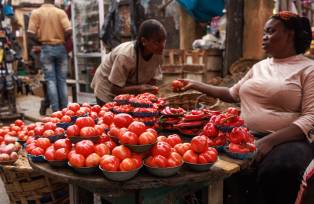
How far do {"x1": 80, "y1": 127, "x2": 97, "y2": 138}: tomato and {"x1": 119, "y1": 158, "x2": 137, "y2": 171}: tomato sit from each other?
1.18 feet

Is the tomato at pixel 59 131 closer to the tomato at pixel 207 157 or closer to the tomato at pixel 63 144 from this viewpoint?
the tomato at pixel 63 144

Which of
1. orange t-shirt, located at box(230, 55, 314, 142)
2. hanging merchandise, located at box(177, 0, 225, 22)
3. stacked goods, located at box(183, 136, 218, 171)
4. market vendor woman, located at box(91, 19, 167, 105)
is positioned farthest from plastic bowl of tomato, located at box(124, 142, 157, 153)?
hanging merchandise, located at box(177, 0, 225, 22)

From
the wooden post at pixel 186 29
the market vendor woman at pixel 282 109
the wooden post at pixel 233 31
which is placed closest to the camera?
the market vendor woman at pixel 282 109

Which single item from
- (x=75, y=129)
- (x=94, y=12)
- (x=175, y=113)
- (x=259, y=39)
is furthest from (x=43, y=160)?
(x=94, y=12)

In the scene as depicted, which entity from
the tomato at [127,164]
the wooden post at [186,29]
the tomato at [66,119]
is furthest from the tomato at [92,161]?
the wooden post at [186,29]

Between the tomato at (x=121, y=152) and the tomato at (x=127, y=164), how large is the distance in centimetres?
4

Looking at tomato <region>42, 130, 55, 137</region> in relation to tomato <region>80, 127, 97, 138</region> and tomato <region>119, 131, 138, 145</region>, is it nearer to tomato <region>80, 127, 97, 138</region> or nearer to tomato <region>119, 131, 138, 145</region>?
tomato <region>80, 127, 97, 138</region>

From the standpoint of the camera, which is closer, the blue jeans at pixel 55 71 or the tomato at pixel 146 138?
the tomato at pixel 146 138

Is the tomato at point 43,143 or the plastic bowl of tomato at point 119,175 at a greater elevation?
the tomato at point 43,143

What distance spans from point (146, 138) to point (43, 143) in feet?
2.52

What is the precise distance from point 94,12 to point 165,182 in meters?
7.38

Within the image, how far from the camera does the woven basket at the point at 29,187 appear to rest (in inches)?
119

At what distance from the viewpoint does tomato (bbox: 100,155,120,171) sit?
180 centimetres

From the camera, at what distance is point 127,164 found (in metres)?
1.80
